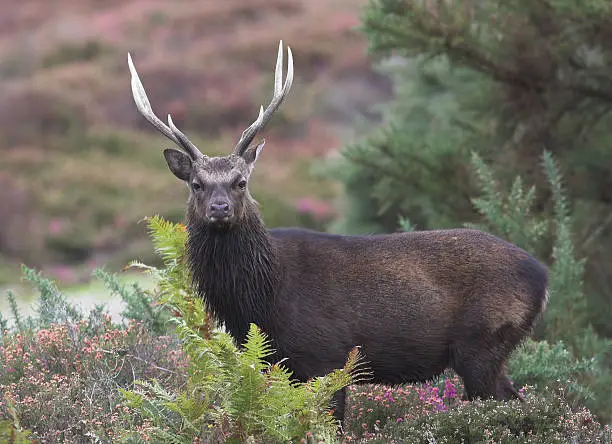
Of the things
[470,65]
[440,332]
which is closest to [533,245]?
[470,65]

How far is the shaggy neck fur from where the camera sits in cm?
598

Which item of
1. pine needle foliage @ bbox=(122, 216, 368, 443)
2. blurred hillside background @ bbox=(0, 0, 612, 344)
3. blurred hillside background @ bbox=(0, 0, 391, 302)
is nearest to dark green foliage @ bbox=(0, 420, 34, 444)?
pine needle foliage @ bbox=(122, 216, 368, 443)

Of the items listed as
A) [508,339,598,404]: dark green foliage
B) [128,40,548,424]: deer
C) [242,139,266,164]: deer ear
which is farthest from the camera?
[508,339,598,404]: dark green foliage

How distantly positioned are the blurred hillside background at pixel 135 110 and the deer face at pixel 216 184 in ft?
42.4

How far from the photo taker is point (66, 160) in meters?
26.6

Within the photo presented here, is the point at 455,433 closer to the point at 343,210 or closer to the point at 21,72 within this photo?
the point at 343,210

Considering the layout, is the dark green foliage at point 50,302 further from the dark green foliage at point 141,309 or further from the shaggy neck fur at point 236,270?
the shaggy neck fur at point 236,270

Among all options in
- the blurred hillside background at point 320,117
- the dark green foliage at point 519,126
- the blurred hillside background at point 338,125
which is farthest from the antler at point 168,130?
the dark green foliage at point 519,126

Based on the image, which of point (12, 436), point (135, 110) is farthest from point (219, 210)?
point (135, 110)

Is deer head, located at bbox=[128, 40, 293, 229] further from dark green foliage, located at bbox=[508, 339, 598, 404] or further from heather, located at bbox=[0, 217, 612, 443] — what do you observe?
dark green foliage, located at bbox=[508, 339, 598, 404]

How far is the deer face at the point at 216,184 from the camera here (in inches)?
227

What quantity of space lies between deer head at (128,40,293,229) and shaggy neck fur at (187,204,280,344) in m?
0.12

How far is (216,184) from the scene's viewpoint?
5.88 m

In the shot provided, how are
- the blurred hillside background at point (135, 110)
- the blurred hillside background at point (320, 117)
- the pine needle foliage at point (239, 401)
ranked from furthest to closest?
the blurred hillside background at point (135, 110) → the blurred hillside background at point (320, 117) → the pine needle foliage at point (239, 401)
